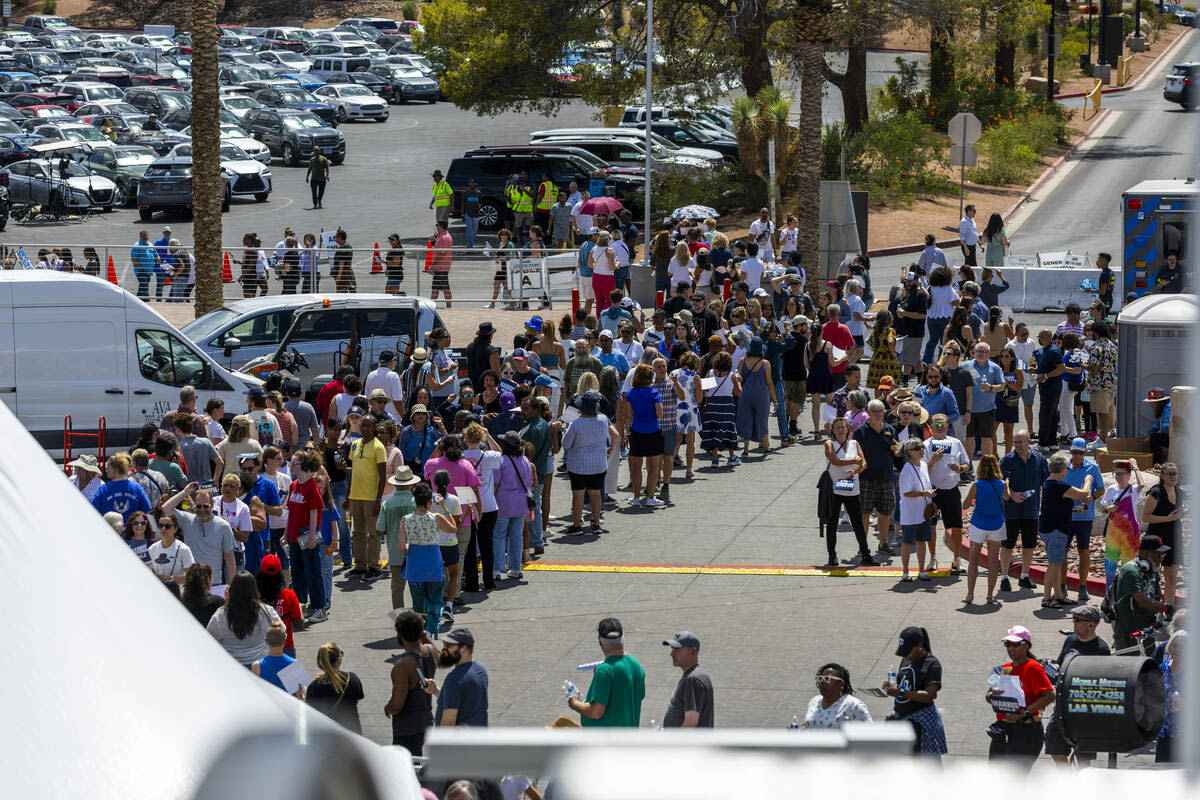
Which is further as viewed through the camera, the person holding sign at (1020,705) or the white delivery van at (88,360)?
the white delivery van at (88,360)

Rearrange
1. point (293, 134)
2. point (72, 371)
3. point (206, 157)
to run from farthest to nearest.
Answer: point (293, 134), point (206, 157), point (72, 371)

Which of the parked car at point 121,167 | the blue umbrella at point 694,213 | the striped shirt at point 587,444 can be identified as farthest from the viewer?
the parked car at point 121,167

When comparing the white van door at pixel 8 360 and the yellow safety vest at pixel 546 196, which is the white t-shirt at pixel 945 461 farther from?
the yellow safety vest at pixel 546 196

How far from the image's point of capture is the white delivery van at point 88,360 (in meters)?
16.5

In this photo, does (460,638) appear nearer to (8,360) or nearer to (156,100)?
(8,360)

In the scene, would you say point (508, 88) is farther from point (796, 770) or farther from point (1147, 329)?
point (796, 770)

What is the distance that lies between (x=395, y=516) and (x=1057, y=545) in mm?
5763

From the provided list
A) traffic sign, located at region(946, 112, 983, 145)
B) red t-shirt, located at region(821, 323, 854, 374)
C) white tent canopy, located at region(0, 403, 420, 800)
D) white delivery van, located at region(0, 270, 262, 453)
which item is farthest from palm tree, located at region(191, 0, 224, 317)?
white tent canopy, located at region(0, 403, 420, 800)

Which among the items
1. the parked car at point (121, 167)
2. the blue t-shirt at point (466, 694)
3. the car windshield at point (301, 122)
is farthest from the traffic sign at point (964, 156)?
the blue t-shirt at point (466, 694)

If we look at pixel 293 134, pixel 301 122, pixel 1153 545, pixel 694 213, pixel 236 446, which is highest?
pixel 301 122

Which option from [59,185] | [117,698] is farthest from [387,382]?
[59,185]

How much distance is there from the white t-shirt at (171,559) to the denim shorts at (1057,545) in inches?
284

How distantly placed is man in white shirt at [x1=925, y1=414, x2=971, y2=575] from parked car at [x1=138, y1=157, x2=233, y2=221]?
28.7 meters

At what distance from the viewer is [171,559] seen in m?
11.0
